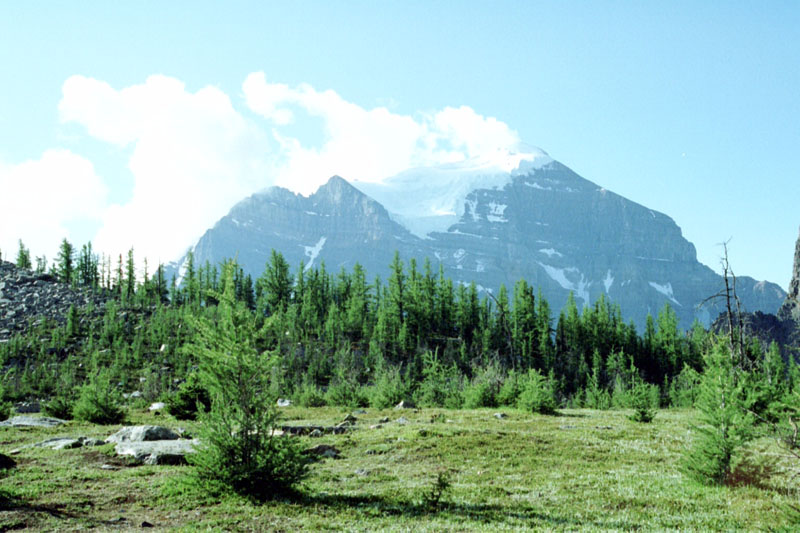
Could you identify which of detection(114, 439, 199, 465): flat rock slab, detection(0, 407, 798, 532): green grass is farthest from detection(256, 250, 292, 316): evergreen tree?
detection(114, 439, 199, 465): flat rock slab

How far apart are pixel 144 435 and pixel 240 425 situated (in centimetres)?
1026

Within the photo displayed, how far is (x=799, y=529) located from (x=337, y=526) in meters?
9.65

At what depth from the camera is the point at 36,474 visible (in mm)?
17438

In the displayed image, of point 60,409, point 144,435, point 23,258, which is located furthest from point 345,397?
point 23,258

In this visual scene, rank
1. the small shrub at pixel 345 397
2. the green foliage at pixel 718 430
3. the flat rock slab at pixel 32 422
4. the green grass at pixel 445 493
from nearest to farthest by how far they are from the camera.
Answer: the green grass at pixel 445 493, the green foliage at pixel 718 430, the flat rock slab at pixel 32 422, the small shrub at pixel 345 397

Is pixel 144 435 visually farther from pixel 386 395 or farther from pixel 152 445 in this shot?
pixel 386 395

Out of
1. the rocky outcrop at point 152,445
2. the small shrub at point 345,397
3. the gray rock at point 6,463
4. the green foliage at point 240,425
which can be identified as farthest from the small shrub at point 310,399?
the green foliage at point 240,425

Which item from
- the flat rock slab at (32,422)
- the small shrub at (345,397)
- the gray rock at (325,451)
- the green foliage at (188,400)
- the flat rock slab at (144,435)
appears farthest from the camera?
the small shrub at (345,397)

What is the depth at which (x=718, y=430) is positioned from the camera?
55.1ft

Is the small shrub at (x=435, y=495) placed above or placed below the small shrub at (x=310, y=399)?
above

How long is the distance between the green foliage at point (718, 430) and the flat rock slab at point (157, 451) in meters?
17.4

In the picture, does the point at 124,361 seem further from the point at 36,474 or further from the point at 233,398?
the point at 233,398

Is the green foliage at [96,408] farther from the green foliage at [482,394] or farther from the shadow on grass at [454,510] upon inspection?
the green foliage at [482,394]

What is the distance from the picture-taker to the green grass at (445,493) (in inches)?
510
